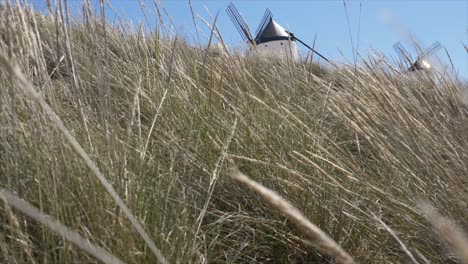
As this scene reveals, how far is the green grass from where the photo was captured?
123 cm

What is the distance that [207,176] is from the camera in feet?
6.05

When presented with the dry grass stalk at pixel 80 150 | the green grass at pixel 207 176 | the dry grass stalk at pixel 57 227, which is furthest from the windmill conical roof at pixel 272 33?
the dry grass stalk at pixel 80 150

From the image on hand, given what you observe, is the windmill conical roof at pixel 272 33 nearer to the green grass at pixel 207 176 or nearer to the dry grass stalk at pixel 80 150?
the green grass at pixel 207 176

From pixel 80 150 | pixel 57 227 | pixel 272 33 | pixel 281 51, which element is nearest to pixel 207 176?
pixel 57 227

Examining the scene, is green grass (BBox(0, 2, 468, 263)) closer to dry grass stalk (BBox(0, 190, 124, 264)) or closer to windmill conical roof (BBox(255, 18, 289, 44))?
dry grass stalk (BBox(0, 190, 124, 264))

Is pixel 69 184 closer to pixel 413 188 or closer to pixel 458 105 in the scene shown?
pixel 413 188

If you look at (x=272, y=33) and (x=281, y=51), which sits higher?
(x=272, y=33)

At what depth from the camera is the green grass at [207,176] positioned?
123 cm

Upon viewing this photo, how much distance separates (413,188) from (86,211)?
0.96 metres

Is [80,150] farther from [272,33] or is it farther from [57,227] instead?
[272,33]

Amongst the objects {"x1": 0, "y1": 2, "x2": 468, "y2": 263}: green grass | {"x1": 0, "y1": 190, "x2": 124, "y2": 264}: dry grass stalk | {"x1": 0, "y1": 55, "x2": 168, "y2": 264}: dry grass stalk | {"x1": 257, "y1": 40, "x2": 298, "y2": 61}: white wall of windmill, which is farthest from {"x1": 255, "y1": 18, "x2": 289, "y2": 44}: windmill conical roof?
{"x1": 0, "y1": 55, "x2": 168, "y2": 264}: dry grass stalk

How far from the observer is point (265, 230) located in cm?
175

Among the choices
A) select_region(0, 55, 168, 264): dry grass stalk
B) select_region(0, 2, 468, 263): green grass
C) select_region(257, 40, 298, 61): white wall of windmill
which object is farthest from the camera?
select_region(257, 40, 298, 61): white wall of windmill

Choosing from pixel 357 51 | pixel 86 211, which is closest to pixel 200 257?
pixel 86 211
